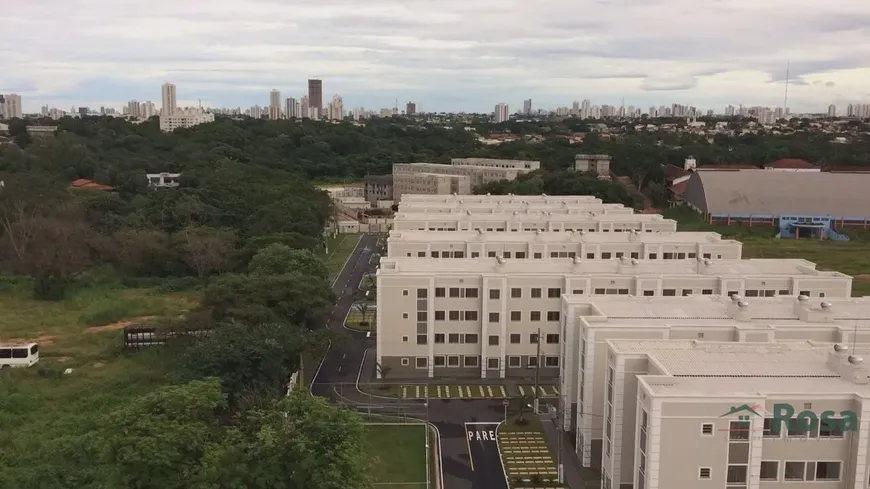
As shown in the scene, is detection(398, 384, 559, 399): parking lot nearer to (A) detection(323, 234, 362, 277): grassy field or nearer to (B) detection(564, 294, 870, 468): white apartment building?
(B) detection(564, 294, 870, 468): white apartment building

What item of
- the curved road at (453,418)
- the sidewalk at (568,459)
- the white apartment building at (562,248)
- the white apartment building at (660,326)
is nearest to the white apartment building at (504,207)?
the white apartment building at (562,248)

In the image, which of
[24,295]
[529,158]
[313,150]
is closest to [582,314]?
[24,295]

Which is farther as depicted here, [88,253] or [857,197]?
[857,197]

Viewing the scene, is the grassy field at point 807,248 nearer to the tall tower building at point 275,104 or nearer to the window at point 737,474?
the window at point 737,474

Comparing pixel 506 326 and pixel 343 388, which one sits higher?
pixel 506 326

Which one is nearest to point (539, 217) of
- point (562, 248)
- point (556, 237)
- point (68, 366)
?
point (556, 237)

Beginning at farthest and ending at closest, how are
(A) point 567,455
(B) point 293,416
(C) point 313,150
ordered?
(C) point 313,150 → (A) point 567,455 → (B) point 293,416

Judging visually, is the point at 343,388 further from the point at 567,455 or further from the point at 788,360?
the point at 788,360
